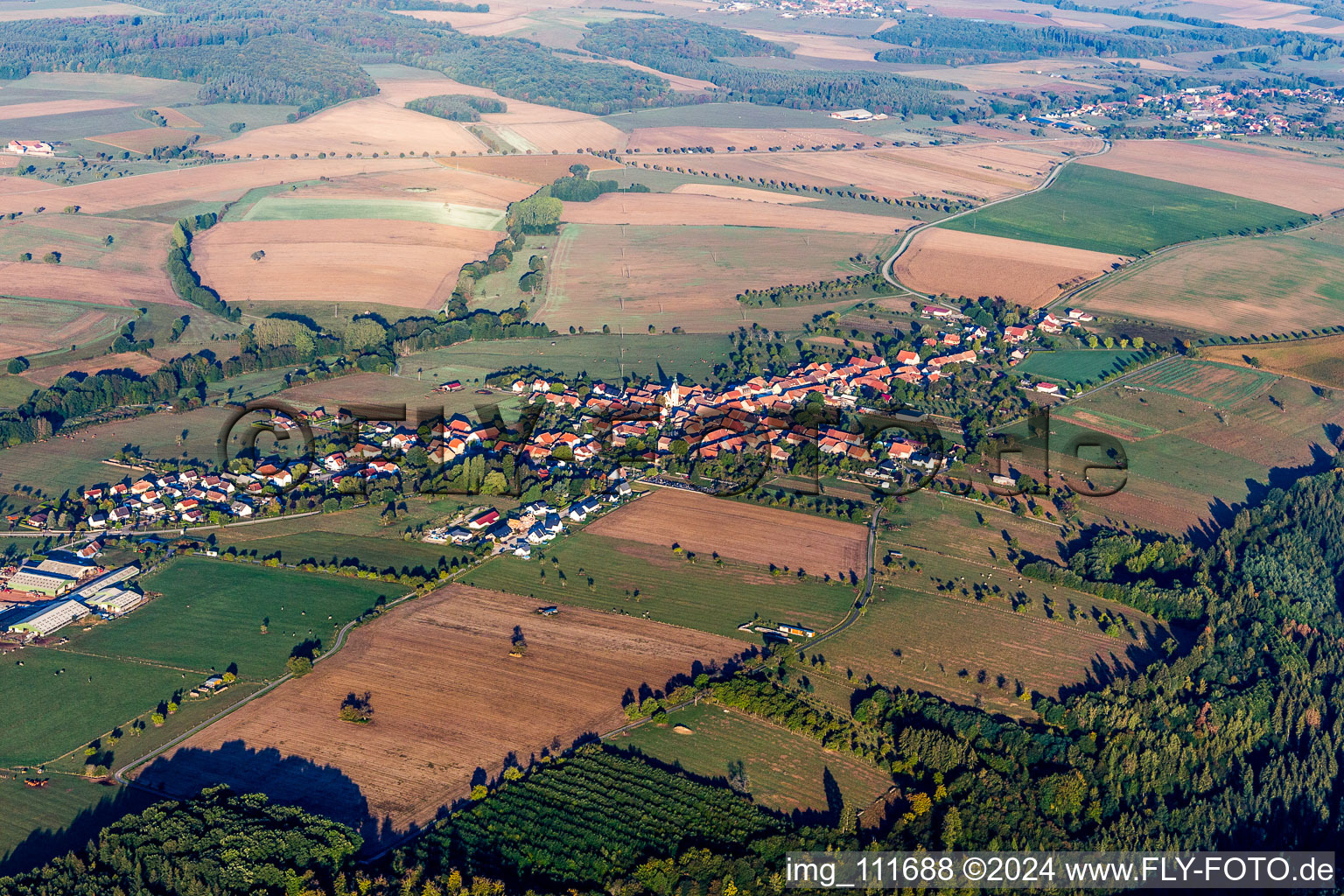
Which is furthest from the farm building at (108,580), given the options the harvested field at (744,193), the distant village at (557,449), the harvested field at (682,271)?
the harvested field at (744,193)

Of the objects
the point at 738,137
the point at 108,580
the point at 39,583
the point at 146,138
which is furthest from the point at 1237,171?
the point at 39,583

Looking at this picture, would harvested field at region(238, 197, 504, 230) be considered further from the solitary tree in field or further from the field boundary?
the solitary tree in field

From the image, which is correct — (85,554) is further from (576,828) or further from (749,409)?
(749,409)

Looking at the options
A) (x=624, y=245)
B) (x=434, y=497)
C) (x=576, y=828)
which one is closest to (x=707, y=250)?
(x=624, y=245)

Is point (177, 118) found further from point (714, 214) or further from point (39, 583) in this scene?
point (39, 583)

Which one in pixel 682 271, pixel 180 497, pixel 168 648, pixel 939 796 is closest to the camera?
pixel 939 796

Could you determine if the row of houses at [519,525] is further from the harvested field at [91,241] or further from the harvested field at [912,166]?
the harvested field at [912,166]
